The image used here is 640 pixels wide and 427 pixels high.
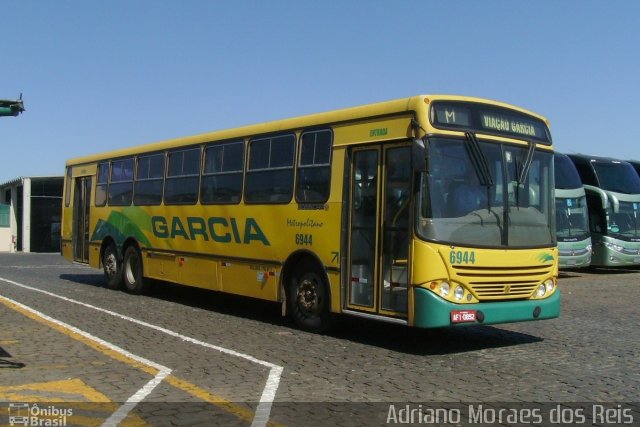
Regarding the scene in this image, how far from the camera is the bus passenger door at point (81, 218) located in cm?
1741

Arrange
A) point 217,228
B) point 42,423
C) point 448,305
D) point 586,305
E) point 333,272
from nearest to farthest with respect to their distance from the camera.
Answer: point 42,423
point 448,305
point 333,272
point 217,228
point 586,305

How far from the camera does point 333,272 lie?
9.52 metres

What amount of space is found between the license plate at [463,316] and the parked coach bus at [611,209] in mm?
18014

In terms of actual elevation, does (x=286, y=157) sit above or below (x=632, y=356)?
above

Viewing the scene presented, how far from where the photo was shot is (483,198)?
865 centimetres

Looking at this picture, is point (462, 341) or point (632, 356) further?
point (462, 341)

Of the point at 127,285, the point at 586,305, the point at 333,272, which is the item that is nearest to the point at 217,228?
the point at 333,272

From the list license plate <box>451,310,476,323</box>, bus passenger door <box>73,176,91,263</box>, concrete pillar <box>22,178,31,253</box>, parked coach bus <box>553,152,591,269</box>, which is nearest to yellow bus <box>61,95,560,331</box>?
license plate <box>451,310,476,323</box>

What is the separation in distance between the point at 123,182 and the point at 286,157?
6.30 metres

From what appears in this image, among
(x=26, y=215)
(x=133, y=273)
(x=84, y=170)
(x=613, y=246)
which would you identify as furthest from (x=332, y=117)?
(x=26, y=215)

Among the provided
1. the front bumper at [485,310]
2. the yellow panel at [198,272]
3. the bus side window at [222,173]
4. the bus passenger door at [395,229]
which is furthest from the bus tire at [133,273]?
the front bumper at [485,310]

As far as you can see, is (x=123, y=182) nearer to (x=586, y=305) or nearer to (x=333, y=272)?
(x=333, y=272)

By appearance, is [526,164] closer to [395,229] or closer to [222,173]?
[395,229]

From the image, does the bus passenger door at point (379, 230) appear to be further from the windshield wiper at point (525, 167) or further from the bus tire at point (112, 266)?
the bus tire at point (112, 266)
